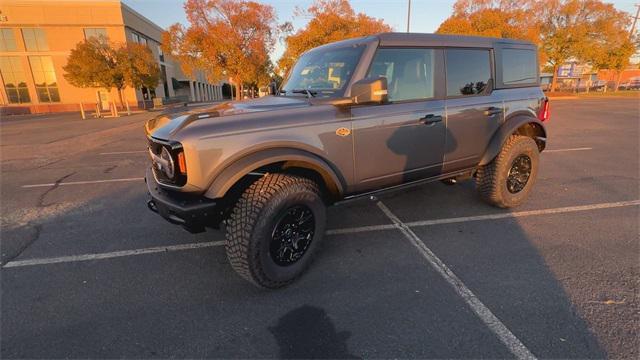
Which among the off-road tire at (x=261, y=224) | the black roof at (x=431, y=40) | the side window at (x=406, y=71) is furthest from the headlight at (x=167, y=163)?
the black roof at (x=431, y=40)

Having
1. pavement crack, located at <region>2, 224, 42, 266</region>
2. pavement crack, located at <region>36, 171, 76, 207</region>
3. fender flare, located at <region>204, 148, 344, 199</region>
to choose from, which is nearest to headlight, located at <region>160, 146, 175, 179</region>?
Result: fender flare, located at <region>204, 148, 344, 199</region>

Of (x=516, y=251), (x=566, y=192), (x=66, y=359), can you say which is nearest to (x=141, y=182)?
(x=66, y=359)

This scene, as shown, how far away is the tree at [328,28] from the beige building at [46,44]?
66.4ft

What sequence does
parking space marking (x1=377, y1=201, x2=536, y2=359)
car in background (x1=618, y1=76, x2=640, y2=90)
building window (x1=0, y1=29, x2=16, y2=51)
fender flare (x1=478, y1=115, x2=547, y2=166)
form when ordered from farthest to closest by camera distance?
car in background (x1=618, y1=76, x2=640, y2=90), building window (x1=0, y1=29, x2=16, y2=51), fender flare (x1=478, y1=115, x2=547, y2=166), parking space marking (x1=377, y1=201, x2=536, y2=359)

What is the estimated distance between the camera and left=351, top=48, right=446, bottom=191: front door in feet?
9.68

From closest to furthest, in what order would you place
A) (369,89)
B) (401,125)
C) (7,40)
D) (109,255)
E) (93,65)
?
(369,89) < (401,125) < (109,255) < (93,65) < (7,40)

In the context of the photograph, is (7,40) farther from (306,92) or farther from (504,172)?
(504,172)

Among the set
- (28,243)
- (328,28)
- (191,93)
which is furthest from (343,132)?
(191,93)

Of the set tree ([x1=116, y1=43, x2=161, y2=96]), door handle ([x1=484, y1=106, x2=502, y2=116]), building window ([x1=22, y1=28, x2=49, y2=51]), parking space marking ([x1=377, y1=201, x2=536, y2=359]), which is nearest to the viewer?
parking space marking ([x1=377, y1=201, x2=536, y2=359])

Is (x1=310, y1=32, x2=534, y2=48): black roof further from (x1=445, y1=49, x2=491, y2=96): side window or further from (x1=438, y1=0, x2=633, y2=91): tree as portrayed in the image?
(x1=438, y1=0, x2=633, y2=91): tree

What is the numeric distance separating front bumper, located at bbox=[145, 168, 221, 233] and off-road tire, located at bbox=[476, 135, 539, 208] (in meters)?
3.30

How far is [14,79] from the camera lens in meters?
33.8

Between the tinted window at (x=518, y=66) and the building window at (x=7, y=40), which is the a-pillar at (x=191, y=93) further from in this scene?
the tinted window at (x=518, y=66)

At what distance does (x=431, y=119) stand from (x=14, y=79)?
152 feet
